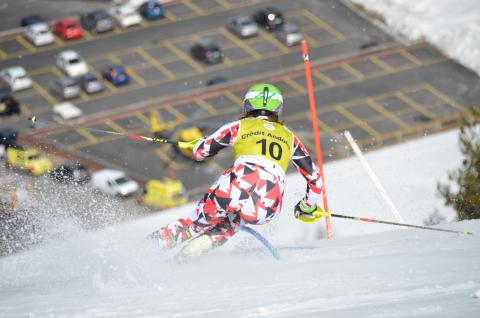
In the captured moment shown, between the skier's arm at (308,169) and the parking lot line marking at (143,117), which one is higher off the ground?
the skier's arm at (308,169)

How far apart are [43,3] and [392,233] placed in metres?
30.2

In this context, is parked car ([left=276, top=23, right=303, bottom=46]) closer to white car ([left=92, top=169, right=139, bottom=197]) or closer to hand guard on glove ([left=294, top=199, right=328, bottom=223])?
white car ([left=92, top=169, right=139, bottom=197])

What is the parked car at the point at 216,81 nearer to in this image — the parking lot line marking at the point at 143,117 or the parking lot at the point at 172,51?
the parking lot at the point at 172,51

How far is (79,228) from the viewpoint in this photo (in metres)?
12.9

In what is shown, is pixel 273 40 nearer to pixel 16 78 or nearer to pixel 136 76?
pixel 136 76

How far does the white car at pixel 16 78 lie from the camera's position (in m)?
34.1

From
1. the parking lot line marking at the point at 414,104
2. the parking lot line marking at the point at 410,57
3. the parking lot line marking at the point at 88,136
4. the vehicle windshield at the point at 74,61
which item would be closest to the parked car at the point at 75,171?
the parking lot line marking at the point at 88,136

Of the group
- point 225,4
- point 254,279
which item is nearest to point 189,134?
point 225,4

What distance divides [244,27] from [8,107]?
8.92 metres

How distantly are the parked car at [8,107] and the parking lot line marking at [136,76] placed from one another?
13.7 ft

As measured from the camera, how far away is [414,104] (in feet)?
108

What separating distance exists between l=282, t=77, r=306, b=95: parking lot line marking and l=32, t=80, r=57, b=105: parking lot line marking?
773cm

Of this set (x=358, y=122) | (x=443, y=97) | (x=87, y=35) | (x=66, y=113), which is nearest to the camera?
(x=358, y=122)

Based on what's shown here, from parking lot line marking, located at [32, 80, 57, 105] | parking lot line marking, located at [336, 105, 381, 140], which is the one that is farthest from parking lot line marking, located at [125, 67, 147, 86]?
parking lot line marking, located at [336, 105, 381, 140]
